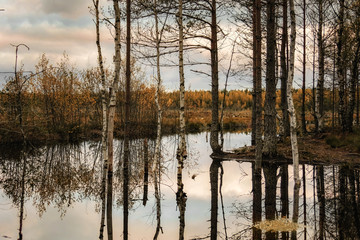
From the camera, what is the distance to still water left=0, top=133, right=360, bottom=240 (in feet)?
22.7

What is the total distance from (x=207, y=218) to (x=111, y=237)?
2.29 metres

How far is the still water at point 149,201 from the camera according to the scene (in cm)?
692

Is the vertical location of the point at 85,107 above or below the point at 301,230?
above

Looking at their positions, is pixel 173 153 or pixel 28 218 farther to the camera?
pixel 173 153

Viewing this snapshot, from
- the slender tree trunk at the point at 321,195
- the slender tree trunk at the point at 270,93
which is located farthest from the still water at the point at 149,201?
the slender tree trunk at the point at 270,93

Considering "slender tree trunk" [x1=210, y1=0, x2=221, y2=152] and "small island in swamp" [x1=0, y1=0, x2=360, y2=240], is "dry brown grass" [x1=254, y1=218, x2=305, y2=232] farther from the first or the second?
"slender tree trunk" [x1=210, y1=0, x2=221, y2=152]

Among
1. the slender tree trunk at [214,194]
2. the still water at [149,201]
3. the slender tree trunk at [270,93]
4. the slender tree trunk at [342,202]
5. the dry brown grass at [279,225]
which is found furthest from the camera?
the slender tree trunk at [270,93]

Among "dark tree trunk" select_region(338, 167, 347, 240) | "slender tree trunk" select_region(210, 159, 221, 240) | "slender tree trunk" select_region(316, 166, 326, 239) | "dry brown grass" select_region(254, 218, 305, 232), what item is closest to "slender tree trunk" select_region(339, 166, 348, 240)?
"dark tree trunk" select_region(338, 167, 347, 240)

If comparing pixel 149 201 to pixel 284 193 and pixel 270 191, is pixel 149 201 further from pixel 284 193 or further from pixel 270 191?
pixel 284 193

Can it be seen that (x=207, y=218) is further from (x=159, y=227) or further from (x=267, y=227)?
(x=267, y=227)

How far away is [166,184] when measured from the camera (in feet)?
39.0

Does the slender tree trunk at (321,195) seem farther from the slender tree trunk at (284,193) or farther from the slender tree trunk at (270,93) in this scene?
the slender tree trunk at (270,93)

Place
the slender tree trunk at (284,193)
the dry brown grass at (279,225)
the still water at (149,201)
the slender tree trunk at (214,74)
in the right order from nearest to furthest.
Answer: the dry brown grass at (279,225) → the still water at (149,201) → the slender tree trunk at (284,193) → the slender tree trunk at (214,74)

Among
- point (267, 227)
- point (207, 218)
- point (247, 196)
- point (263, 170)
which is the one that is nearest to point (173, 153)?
point (263, 170)
